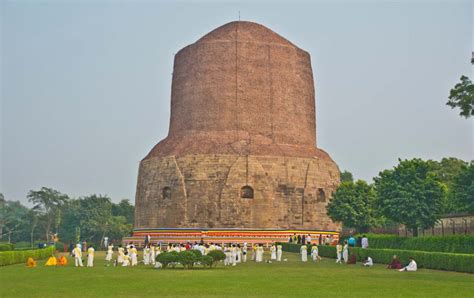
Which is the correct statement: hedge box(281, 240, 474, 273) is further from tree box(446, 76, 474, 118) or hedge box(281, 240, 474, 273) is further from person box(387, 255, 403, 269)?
tree box(446, 76, 474, 118)

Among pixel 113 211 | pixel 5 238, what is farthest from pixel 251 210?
pixel 5 238

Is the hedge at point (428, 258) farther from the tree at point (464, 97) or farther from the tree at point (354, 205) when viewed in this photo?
the tree at point (354, 205)

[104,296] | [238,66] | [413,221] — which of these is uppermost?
[238,66]

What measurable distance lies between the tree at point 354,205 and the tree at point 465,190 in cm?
944

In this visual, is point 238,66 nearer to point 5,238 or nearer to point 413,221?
point 413,221

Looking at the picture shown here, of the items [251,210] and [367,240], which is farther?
[251,210]

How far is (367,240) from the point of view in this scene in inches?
1163

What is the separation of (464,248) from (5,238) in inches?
2188

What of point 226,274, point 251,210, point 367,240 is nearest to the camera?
point 226,274

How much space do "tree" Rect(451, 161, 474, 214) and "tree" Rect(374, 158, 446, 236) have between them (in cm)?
183

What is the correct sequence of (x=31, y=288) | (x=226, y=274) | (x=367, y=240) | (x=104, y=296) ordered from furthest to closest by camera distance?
(x=367, y=240) < (x=226, y=274) < (x=31, y=288) < (x=104, y=296)

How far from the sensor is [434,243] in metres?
23.7

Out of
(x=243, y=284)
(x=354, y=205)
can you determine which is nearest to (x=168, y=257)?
(x=243, y=284)

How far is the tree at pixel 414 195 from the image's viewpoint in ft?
99.0
